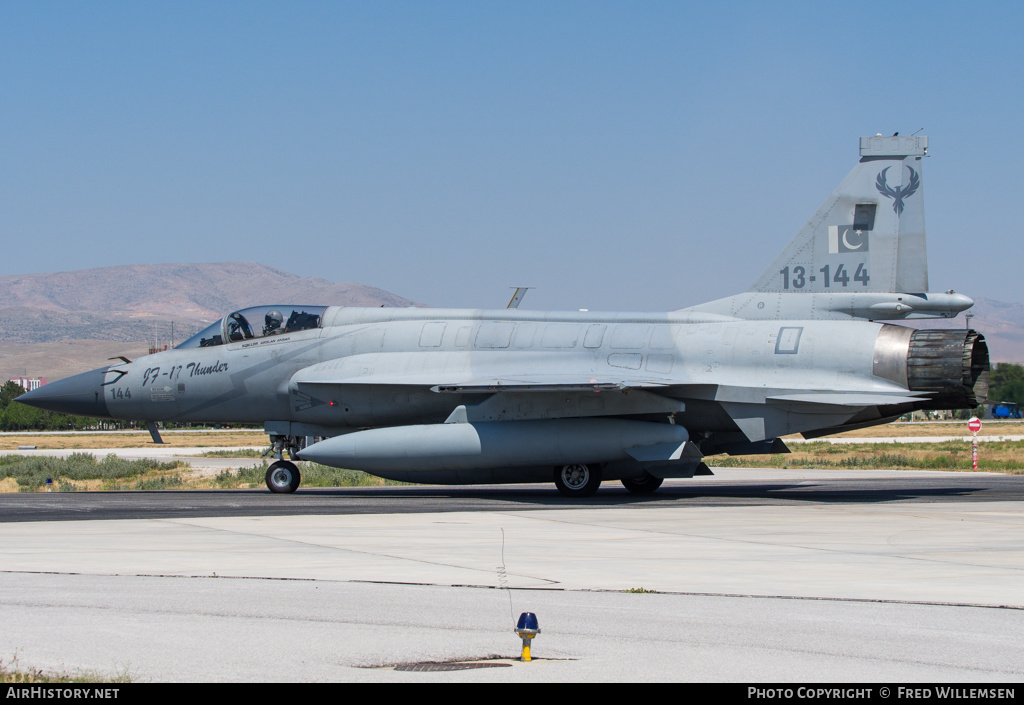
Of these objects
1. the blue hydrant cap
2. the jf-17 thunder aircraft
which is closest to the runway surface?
the blue hydrant cap

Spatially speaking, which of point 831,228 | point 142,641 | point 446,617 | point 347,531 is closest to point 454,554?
point 347,531

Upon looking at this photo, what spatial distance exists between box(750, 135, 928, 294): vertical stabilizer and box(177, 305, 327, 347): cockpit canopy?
30.6 ft

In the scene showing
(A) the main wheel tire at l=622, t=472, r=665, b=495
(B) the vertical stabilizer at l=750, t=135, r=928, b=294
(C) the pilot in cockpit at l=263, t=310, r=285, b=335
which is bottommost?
(A) the main wheel tire at l=622, t=472, r=665, b=495

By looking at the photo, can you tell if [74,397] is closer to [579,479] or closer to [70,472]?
[70,472]

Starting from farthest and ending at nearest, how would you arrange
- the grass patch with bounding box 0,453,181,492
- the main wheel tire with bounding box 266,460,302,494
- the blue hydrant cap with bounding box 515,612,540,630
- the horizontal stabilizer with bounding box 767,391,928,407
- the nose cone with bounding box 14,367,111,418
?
the grass patch with bounding box 0,453,181,492, the nose cone with bounding box 14,367,111,418, the main wheel tire with bounding box 266,460,302,494, the horizontal stabilizer with bounding box 767,391,928,407, the blue hydrant cap with bounding box 515,612,540,630

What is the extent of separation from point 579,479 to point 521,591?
10.8 metres

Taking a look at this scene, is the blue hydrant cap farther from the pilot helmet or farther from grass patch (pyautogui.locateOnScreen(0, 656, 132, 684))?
the pilot helmet

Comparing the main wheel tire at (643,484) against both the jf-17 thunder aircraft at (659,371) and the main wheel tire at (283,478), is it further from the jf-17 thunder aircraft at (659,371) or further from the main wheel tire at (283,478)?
the main wheel tire at (283,478)

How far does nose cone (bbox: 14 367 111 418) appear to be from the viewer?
837 inches

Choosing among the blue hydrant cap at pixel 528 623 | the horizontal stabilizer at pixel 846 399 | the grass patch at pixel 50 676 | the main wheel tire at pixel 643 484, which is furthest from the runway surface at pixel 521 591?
the main wheel tire at pixel 643 484

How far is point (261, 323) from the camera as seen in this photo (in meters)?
21.0

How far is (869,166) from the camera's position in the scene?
60.4 feet

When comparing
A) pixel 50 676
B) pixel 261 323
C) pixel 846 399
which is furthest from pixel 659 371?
pixel 50 676

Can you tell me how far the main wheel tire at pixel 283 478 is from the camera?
20344mm
